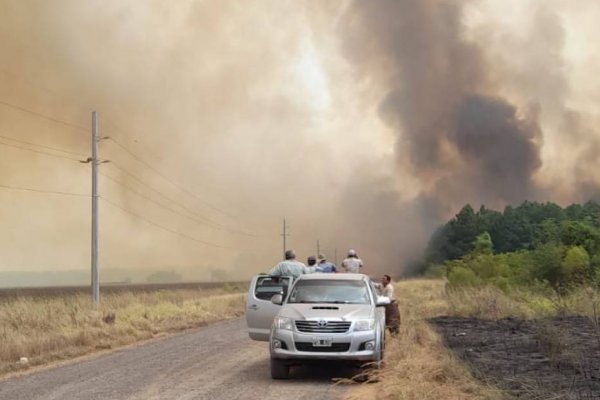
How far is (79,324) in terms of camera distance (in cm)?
2119

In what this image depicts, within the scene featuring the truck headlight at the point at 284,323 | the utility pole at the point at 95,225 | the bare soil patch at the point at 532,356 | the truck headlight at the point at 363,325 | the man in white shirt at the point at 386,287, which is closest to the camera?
the bare soil patch at the point at 532,356

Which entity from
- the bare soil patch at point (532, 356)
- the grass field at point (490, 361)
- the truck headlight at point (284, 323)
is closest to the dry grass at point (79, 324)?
the truck headlight at point (284, 323)

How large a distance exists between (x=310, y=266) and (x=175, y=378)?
5.81 metres

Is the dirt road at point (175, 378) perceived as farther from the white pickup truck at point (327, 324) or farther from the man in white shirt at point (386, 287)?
the man in white shirt at point (386, 287)

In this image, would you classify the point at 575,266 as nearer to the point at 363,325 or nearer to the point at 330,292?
the point at 330,292

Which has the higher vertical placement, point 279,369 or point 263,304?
point 263,304

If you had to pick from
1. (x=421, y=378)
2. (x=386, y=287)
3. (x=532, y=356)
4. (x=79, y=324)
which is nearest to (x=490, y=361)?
(x=532, y=356)

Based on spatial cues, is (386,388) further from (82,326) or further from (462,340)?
(82,326)

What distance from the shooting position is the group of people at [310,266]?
49.5ft

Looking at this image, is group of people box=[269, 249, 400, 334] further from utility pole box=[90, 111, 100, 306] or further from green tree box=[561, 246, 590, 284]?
green tree box=[561, 246, 590, 284]

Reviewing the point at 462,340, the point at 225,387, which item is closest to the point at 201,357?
the point at 225,387

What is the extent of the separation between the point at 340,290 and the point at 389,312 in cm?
514

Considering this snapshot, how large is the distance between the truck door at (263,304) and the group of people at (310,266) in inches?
9.0

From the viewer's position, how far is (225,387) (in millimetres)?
11094
